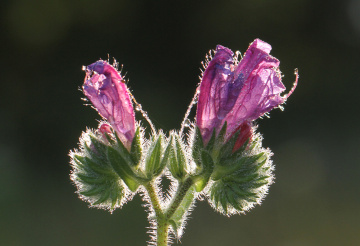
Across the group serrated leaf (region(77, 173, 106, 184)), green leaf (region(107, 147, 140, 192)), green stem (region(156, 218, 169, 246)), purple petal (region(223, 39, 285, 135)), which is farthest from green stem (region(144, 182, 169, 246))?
purple petal (region(223, 39, 285, 135))

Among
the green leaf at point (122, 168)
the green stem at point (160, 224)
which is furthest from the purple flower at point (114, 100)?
the green stem at point (160, 224)

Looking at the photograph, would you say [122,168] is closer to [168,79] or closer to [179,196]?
[179,196]

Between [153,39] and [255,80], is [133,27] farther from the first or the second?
[255,80]

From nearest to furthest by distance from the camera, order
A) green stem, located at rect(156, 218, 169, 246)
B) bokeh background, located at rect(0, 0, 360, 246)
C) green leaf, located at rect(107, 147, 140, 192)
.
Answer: green stem, located at rect(156, 218, 169, 246) < green leaf, located at rect(107, 147, 140, 192) < bokeh background, located at rect(0, 0, 360, 246)

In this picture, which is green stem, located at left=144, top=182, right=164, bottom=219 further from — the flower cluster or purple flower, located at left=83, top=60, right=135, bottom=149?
purple flower, located at left=83, top=60, right=135, bottom=149

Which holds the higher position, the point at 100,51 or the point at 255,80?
the point at 100,51
